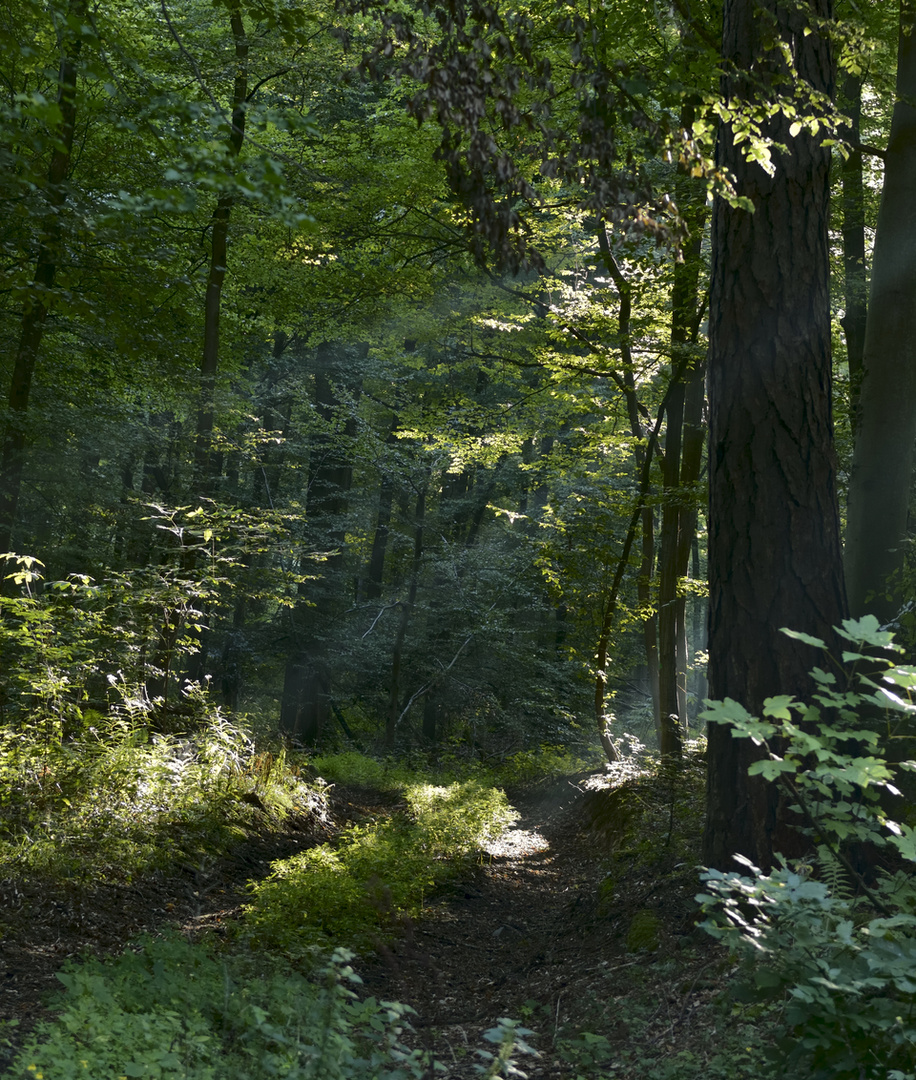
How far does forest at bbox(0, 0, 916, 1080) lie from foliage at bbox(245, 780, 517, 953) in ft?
0.17

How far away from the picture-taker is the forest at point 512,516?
11.0 ft

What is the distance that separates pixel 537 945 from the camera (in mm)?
6344

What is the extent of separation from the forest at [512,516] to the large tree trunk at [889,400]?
0.03 m

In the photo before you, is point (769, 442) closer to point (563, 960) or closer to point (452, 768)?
point (563, 960)

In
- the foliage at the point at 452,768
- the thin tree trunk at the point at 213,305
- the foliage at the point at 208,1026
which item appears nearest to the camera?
the foliage at the point at 208,1026

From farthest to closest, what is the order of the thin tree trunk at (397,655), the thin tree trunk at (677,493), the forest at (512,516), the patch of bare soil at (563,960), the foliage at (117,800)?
the thin tree trunk at (397,655) → the thin tree trunk at (677,493) → the foliage at (117,800) → the patch of bare soil at (563,960) → the forest at (512,516)

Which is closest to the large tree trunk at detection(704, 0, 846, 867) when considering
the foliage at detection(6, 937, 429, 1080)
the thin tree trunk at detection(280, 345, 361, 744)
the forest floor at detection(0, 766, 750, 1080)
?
the forest floor at detection(0, 766, 750, 1080)

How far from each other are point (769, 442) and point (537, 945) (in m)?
4.04

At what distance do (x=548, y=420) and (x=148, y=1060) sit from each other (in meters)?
15.1

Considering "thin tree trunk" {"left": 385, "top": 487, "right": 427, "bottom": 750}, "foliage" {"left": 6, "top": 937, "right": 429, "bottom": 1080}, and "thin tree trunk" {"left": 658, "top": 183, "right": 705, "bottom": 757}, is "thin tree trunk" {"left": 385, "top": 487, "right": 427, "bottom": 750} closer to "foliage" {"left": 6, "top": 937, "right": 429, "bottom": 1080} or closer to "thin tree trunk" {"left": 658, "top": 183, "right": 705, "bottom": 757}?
"thin tree trunk" {"left": 658, "top": 183, "right": 705, "bottom": 757}

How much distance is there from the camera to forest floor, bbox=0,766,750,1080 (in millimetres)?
3883

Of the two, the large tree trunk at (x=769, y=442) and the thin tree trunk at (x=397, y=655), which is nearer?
the large tree trunk at (x=769, y=442)

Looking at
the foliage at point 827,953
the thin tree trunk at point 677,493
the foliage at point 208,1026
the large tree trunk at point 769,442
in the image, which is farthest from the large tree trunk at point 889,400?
the foliage at point 208,1026

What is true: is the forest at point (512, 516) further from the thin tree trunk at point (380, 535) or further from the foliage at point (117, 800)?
the thin tree trunk at point (380, 535)
